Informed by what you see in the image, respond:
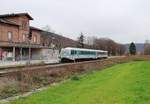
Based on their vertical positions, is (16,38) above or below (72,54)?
above

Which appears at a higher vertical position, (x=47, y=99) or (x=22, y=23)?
(x=22, y=23)

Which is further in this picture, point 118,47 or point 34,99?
point 118,47

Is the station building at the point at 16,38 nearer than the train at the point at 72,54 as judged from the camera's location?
Yes

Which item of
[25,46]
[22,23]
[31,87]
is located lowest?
[31,87]

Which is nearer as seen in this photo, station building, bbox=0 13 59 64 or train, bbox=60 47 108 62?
station building, bbox=0 13 59 64

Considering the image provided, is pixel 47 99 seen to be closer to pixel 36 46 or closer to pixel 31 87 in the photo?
pixel 31 87

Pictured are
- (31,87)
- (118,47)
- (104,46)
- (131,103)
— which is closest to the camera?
(131,103)

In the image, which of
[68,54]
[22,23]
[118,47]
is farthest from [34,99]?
[118,47]

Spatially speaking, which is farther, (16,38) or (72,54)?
(16,38)

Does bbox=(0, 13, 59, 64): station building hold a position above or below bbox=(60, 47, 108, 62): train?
above

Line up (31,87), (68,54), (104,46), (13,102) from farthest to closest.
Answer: (104,46) < (68,54) < (31,87) < (13,102)

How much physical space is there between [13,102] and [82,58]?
54003 millimetres

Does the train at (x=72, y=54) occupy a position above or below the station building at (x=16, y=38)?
below

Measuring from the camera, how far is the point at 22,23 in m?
64.3
